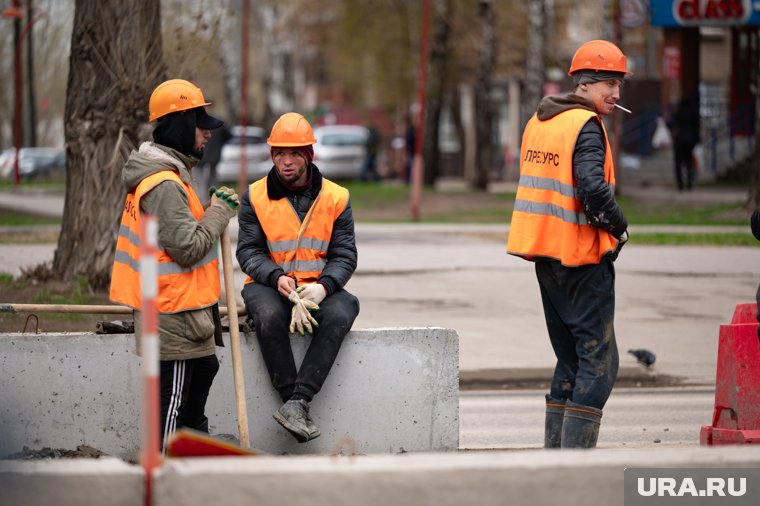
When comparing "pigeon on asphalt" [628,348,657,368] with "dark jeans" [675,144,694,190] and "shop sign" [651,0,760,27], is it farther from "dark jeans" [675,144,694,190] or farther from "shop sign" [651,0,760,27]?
"shop sign" [651,0,760,27]

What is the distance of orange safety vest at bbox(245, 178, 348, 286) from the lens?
695 centimetres

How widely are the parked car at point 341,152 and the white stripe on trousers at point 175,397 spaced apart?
106ft

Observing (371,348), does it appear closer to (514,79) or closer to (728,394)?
(728,394)

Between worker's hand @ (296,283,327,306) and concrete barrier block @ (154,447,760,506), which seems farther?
worker's hand @ (296,283,327,306)

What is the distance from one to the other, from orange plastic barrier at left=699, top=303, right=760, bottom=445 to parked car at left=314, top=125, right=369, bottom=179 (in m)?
31.9

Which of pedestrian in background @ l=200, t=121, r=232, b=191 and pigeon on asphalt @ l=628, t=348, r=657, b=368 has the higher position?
pedestrian in background @ l=200, t=121, r=232, b=191

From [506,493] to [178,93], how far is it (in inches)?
104

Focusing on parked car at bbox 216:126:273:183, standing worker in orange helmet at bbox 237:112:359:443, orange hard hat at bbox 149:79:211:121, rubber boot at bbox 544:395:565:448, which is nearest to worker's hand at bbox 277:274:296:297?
standing worker in orange helmet at bbox 237:112:359:443

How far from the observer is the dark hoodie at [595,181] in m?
6.21

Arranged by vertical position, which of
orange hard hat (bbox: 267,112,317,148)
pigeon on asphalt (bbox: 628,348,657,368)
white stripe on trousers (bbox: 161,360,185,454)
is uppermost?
orange hard hat (bbox: 267,112,317,148)

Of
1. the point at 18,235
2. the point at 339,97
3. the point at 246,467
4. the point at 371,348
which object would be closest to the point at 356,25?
the point at 18,235

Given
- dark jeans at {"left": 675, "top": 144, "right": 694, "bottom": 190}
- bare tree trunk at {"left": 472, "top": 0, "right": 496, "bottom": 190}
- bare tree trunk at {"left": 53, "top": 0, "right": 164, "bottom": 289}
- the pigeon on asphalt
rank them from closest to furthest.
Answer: the pigeon on asphalt → bare tree trunk at {"left": 53, "top": 0, "right": 164, "bottom": 289} → dark jeans at {"left": 675, "top": 144, "right": 694, "bottom": 190} → bare tree trunk at {"left": 472, "top": 0, "right": 496, "bottom": 190}

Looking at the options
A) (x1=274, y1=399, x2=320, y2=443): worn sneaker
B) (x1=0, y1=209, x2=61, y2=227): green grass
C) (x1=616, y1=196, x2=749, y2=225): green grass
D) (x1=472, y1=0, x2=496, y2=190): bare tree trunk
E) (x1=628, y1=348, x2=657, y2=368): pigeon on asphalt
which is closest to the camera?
(x1=274, y1=399, x2=320, y2=443): worn sneaker
